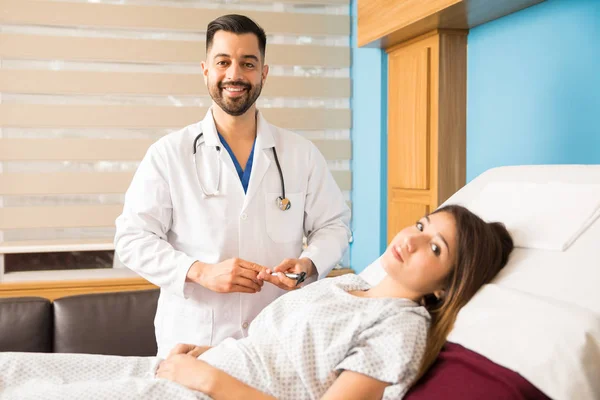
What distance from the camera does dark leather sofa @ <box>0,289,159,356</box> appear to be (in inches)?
88.5

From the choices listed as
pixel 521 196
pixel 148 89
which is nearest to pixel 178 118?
pixel 148 89

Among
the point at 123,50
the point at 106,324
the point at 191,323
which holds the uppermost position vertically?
the point at 123,50

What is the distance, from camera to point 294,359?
4.32 feet

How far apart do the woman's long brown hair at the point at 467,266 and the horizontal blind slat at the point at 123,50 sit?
7.45 feet

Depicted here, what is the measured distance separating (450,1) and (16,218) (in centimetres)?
235

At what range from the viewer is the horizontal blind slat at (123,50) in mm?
3166

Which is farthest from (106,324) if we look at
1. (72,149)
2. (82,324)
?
(72,149)

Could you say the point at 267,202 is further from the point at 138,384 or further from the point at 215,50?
the point at 138,384

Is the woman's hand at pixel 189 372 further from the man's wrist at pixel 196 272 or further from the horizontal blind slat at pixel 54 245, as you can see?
the horizontal blind slat at pixel 54 245

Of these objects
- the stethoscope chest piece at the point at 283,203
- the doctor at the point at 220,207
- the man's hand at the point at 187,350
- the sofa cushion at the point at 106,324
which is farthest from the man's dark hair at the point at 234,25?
the sofa cushion at the point at 106,324

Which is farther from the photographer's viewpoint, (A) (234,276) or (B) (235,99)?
(B) (235,99)

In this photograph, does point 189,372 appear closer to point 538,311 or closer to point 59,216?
point 538,311

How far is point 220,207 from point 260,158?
8.0 inches

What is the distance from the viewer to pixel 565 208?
145 centimetres
